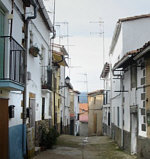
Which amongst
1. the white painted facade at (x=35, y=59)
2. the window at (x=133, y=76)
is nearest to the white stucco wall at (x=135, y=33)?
the window at (x=133, y=76)

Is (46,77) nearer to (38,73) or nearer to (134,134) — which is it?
(38,73)

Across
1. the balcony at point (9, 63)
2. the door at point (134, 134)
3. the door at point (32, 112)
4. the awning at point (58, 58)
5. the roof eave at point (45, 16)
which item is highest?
the roof eave at point (45, 16)

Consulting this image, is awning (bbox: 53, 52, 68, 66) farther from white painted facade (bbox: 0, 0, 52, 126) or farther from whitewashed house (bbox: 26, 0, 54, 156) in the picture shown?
white painted facade (bbox: 0, 0, 52, 126)

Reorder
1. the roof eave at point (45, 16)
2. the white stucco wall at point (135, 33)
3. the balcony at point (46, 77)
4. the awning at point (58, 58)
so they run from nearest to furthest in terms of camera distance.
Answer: the roof eave at point (45, 16)
the balcony at point (46, 77)
the white stucco wall at point (135, 33)
the awning at point (58, 58)

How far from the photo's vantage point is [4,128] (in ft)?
27.3

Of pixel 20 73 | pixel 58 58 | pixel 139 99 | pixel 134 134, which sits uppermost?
pixel 58 58

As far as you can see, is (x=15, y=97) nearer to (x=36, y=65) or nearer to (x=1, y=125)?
(x=1, y=125)

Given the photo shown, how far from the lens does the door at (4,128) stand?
812 cm

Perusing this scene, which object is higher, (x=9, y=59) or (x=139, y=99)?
(x=9, y=59)

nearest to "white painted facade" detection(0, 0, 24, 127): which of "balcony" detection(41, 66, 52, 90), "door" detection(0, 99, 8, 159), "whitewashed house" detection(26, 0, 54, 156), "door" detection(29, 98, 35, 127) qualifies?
"door" detection(0, 99, 8, 159)

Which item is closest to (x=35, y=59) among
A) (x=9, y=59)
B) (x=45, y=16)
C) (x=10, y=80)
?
(x=45, y=16)

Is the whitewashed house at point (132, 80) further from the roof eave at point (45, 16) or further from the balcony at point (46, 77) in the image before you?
the roof eave at point (45, 16)

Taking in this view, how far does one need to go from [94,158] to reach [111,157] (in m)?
0.85

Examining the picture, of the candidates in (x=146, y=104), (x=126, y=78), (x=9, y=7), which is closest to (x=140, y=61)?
(x=146, y=104)
